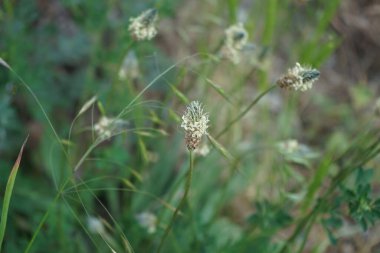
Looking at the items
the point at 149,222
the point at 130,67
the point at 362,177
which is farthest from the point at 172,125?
the point at 362,177

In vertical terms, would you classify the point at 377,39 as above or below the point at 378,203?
above

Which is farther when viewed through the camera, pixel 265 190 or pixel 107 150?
pixel 265 190

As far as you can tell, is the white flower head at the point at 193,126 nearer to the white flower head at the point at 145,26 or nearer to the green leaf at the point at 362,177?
the white flower head at the point at 145,26

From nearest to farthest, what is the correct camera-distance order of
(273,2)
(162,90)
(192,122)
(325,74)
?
(192,122) < (273,2) < (162,90) < (325,74)

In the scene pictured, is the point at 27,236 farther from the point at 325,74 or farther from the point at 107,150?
the point at 325,74

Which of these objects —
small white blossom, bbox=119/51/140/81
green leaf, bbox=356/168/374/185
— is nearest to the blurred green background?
small white blossom, bbox=119/51/140/81


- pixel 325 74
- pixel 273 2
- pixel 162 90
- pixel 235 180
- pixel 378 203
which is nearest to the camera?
pixel 378 203

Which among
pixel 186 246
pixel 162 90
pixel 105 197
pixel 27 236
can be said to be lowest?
pixel 186 246

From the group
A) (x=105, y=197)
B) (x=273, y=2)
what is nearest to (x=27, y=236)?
(x=105, y=197)
